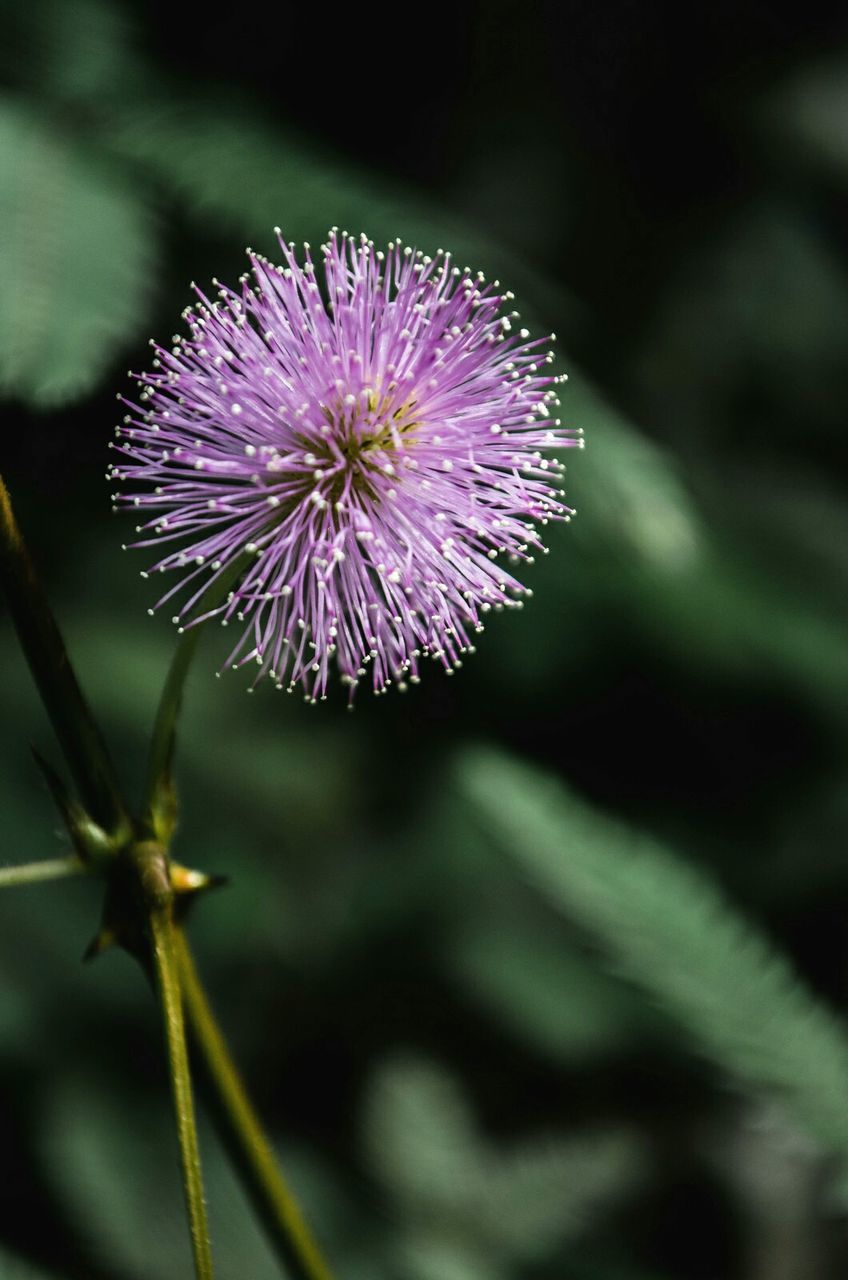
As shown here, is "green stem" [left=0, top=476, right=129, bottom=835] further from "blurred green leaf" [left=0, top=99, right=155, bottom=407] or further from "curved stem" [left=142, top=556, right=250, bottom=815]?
"blurred green leaf" [left=0, top=99, right=155, bottom=407]

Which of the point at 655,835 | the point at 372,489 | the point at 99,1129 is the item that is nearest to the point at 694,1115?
the point at 655,835

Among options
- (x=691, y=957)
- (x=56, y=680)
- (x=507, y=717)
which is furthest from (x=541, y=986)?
(x=56, y=680)

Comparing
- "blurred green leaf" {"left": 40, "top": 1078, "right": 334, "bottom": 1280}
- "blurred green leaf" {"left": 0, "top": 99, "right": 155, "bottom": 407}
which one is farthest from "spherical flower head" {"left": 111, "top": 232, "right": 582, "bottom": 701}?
"blurred green leaf" {"left": 40, "top": 1078, "right": 334, "bottom": 1280}

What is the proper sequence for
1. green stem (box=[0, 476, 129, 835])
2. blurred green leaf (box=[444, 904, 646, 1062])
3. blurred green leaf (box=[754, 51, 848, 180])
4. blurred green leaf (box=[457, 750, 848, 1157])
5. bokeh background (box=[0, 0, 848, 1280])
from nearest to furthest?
green stem (box=[0, 476, 129, 835]) < blurred green leaf (box=[457, 750, 848, 1157]) < bokeh background (box=[0, 0, 848, 1280]) < blurred green leaf (box=[444, 904, 646, 1062]) < blurred green leaf (box=[754, 51, 848, 180])

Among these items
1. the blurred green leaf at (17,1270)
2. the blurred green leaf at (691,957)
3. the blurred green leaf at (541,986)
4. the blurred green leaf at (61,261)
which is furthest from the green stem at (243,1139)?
the blurred green leaf at (541,986)

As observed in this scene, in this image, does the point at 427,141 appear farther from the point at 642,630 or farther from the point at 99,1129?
the point at 99,1129

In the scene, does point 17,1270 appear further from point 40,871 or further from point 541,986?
point 541,986
